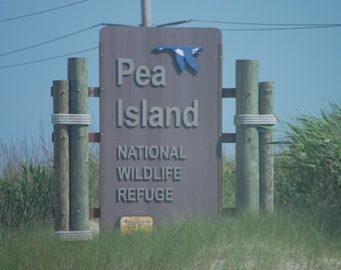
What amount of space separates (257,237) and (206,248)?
2.07 feet

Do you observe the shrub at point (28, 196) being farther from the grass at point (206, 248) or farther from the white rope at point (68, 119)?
the grass at point (206, 248)

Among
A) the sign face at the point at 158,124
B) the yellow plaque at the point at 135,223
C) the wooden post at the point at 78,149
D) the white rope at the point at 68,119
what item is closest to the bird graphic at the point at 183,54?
the sign face at the point at 158,124

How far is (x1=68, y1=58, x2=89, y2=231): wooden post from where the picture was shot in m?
9.04

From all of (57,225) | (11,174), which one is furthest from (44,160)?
(57,225)

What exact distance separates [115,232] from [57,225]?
853mm

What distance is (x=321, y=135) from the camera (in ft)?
27.8

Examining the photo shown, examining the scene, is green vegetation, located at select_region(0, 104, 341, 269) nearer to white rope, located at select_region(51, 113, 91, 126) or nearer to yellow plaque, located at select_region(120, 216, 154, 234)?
yellow plaque, located at select_region(120, 216, 154, 234)

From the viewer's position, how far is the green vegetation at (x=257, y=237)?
715 cm

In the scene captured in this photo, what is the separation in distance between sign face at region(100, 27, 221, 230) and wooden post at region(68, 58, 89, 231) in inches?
9.2

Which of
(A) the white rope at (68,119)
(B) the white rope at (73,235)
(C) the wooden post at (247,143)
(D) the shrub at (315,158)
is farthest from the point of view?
(C) the wooden post at (247,143)

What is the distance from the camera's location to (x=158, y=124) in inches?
360

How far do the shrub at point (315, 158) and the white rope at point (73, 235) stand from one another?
2.67 m

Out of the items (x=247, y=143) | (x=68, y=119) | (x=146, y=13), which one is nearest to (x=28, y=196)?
(x=68, y=119)

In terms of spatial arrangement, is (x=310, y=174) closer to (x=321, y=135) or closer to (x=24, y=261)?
(x=321, y=135)
